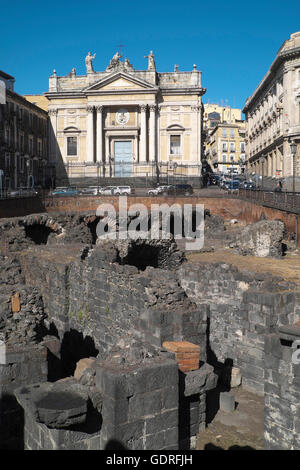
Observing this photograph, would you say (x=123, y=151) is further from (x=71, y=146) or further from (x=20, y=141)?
(x=20, y=141)

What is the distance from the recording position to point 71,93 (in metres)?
47.1

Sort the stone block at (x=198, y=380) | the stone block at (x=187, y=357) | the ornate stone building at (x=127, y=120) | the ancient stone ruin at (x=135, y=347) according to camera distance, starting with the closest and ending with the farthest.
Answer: the ancient stone ruin at (x=135, y=347) < the stone block at (x=198, y=380) < the stone block at (x=187, y=357) < the ornate stone building at (x=127, y=120)

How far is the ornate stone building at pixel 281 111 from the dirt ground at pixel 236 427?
28648mm

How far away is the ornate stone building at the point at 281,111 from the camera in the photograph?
125ft

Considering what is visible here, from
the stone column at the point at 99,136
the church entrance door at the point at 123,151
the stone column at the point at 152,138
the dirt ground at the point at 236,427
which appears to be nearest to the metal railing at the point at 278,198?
the dirt ground at the point at 236,427

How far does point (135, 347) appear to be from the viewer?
237 inches

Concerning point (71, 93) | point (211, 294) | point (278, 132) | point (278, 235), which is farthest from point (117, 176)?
point (211, 294)

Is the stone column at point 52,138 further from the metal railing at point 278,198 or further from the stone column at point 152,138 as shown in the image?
the metal railing at point 278,198

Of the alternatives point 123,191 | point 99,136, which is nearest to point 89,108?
point 99,136

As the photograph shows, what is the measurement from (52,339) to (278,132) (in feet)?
123

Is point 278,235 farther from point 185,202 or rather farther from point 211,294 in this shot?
point 185,202

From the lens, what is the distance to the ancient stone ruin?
5.37 meters

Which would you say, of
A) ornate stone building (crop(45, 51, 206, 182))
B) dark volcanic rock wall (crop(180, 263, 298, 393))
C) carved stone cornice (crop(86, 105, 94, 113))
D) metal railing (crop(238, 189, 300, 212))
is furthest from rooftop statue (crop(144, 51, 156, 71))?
dark volcanic rock wall (crop(180, 263, 298, 393))

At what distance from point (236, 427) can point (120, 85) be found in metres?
41.6
